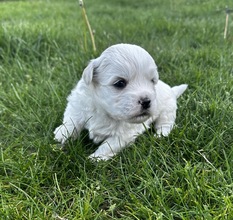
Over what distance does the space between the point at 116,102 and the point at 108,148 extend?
0.36 meters

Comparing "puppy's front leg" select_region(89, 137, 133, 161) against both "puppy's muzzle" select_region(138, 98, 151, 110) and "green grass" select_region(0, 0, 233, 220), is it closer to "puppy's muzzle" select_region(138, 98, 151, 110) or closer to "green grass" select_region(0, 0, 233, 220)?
"green grass" select_region(0, 0, 233, 220)

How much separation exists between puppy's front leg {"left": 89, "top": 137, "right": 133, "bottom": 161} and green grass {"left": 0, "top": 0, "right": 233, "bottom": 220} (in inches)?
2.5

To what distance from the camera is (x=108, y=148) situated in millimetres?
2482

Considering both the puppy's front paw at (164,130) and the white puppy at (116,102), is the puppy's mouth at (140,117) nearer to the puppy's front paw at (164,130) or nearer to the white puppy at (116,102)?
the white puppy at (116,102)

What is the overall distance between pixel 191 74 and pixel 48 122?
165 centimetres

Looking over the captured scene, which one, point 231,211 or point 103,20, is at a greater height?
point 231,211

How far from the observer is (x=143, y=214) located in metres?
1.93

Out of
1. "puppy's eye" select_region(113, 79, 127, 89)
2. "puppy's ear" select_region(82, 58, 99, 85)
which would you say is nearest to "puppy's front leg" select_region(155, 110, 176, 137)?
"puppy's eye" select_region(113, 79, 127, 89)

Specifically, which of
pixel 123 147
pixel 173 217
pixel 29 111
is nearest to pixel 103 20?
pixel 29 111

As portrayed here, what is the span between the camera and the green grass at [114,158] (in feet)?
6.59

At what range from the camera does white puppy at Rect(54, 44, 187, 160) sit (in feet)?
7.54

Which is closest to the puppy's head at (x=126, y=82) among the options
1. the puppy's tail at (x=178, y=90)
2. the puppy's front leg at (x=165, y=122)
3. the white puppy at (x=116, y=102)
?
the white puppy at (x=116, y=102)

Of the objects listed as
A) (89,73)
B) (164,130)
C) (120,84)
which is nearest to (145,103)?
(120,84)

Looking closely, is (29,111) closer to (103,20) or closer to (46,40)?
(46,40)
